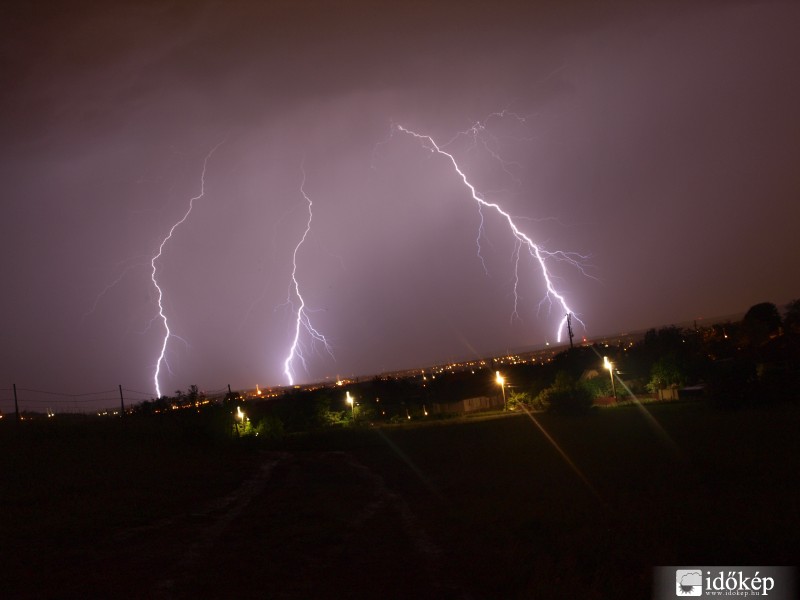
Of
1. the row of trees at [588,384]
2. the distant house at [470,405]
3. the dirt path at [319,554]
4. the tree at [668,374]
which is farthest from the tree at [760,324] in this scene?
the dirt path at [319,554]

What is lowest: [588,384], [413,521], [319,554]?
[588,384]

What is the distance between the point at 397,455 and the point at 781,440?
11.0 meters

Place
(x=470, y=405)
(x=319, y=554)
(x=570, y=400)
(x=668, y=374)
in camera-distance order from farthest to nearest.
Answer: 1. (x=470, y=405)
2. (x=668, y=374)
3. (x=570, y=400)
4. (x=319, y=554)

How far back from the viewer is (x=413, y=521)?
10156 mm

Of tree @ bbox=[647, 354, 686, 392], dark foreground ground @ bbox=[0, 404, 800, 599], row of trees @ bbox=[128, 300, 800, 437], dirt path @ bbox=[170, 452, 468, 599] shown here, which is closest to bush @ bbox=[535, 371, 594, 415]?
row of trees @ bbox=[128, 300, 800, 437]

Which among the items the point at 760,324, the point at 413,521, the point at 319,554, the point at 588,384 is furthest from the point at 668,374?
the point at 319,554

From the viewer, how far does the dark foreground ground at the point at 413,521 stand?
663 centimetres

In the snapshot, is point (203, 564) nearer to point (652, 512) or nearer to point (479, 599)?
point (479, 599)

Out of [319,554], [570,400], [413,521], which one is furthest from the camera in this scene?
[570,400]

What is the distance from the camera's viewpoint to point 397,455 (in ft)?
73.4

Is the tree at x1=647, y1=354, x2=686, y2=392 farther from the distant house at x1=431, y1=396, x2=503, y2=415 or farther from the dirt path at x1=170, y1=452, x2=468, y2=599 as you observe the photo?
the dirt path at x1=170, y1=452, x2=468, y2=599

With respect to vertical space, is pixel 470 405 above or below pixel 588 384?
below

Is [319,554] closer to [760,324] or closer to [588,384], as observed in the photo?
[588,384]

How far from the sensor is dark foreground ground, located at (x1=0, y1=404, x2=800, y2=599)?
261 inches
